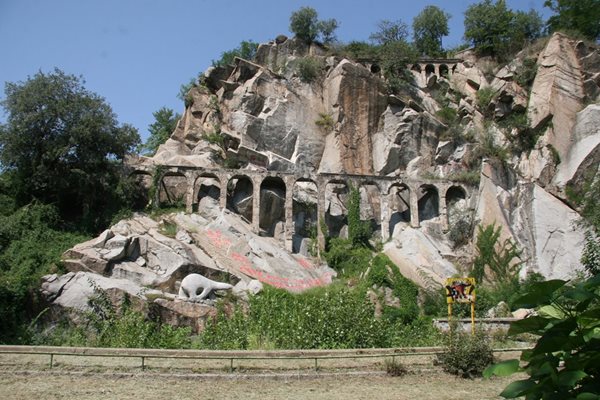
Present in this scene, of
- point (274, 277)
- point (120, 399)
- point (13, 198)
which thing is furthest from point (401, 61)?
point (120, 399)

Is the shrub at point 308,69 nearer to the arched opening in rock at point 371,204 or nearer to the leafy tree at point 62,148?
the arched opening in rock at point 371,204

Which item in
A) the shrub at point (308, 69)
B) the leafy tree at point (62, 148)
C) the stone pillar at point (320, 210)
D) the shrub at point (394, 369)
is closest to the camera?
the shrub at point (394, 369)

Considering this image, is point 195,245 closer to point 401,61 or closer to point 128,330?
point 128,330

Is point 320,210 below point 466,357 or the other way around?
the other way around

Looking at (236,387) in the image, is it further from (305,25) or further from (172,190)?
(305,25)

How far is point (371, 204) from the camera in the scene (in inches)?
1316

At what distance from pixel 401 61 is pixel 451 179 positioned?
12.7 metres

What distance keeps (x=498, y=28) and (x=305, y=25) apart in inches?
604

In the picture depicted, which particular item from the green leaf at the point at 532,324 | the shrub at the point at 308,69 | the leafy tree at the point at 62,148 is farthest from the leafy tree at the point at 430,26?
the green leaf at the point at 532,324

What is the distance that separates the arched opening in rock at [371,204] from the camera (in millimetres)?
32219

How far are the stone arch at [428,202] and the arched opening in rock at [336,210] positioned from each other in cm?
454

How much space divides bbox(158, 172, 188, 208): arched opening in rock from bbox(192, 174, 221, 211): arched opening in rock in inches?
27.7

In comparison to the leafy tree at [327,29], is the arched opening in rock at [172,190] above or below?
below

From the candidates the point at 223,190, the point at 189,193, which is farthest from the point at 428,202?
the point at 189,193
